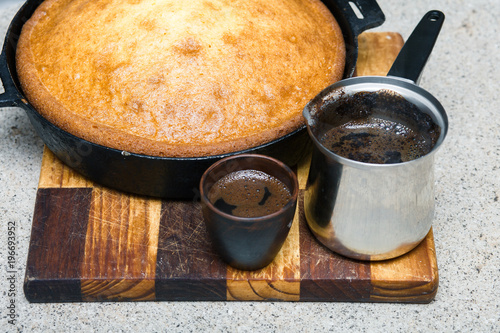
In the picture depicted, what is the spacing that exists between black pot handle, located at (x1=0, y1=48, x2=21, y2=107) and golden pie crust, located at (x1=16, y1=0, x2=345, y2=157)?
50 mm

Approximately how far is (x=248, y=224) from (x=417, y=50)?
582 millimetres

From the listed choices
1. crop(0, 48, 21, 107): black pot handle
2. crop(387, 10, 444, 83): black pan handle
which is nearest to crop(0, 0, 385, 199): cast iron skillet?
crop(0, 48, 21, 107): black pot handle

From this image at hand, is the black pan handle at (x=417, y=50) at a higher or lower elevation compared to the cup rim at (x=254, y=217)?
higher

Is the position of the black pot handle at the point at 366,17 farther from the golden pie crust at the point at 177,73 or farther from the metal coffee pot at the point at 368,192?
the metal coffee pot at the point at 368,192

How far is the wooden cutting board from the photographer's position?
4.45 ft

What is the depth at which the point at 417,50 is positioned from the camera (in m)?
1.51

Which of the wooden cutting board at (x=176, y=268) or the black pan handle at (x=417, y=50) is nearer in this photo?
the wooden cutting board at (x=176, y=268)

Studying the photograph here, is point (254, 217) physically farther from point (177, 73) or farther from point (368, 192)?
point (177, 73)

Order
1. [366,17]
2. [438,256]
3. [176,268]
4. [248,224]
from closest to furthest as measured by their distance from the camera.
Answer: [248,224] → [176,268] → [438,256] → [366,17]

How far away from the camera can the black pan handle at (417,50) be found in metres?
1.47

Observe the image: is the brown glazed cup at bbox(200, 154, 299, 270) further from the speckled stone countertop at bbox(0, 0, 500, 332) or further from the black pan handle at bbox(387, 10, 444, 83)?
the black pan handle at bbox(387, 10, 444, 83)

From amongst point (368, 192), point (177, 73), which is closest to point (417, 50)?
point (368, 192)

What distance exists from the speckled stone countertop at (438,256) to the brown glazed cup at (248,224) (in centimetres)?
13

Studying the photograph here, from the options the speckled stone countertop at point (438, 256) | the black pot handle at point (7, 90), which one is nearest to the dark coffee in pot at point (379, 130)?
the speckled stone countertop at point (438, 256)
